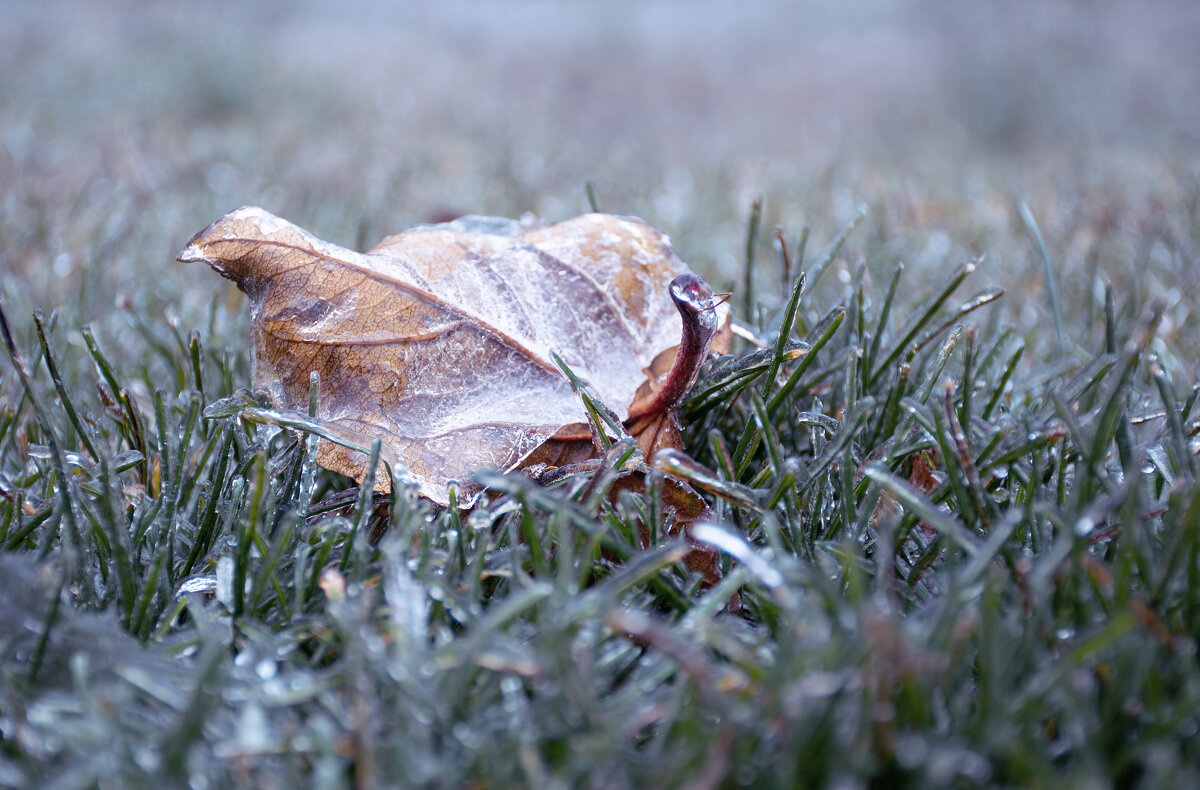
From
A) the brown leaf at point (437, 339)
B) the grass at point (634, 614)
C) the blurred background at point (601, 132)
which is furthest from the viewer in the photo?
the blurred background at point (601, 132)

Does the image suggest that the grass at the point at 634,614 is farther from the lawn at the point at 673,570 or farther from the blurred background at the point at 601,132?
the blurred background at the point at 601,132

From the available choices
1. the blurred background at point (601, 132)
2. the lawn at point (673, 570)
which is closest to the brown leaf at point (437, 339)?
the lawn at point (673, 570)

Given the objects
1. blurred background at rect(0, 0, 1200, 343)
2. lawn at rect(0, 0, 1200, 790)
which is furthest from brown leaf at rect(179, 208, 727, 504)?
blurred background at rect(0, 0, 1200, 343)

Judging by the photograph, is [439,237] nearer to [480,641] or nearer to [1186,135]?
[480,641]

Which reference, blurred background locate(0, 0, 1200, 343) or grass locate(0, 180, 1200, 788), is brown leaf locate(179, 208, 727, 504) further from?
blurred background locate(0, 0, 1200, 343)

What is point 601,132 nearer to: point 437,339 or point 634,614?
point 437,339

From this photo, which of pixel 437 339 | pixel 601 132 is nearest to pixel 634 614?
pixel 437 339
